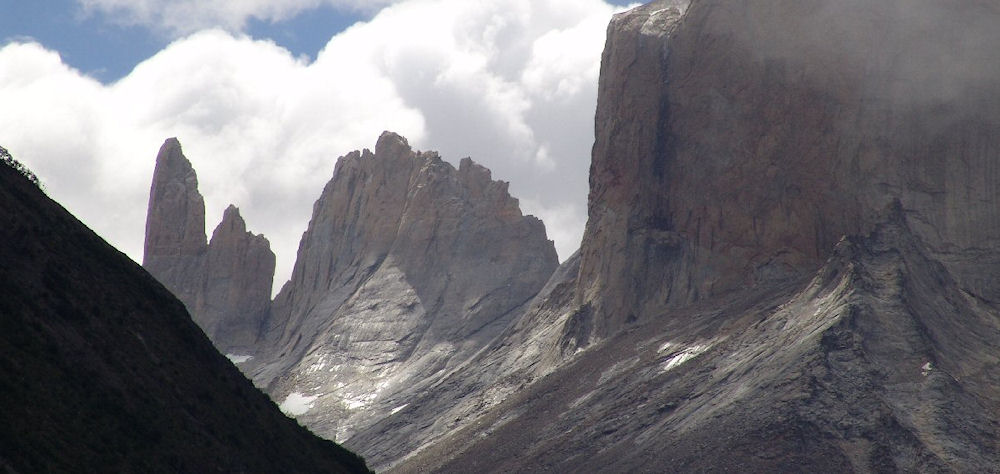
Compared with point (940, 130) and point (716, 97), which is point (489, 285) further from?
point (940, 130)

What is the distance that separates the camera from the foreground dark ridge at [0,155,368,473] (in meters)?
34.0

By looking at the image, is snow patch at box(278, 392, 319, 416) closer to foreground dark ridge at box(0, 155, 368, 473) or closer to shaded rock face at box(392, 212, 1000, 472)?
shaded rock face at box(392, 212, 1000, 472)

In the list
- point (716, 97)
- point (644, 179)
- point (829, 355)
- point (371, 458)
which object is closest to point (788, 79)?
point (716, 97)

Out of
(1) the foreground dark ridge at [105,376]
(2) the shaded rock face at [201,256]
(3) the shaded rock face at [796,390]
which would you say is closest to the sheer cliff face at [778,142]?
(3) the shaded rock face at [796,390]

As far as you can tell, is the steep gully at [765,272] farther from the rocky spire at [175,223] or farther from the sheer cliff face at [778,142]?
the rocky spire at [175,223]

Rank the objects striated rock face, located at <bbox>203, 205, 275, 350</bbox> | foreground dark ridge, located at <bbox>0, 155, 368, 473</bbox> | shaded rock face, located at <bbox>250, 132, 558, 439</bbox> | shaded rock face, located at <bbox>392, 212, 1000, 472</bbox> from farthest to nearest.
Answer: striated rock face, located at <bbox>203, 205, 275, 350</bbox>
shaded rock face, located at <bbox>250, 132, 558, 439</bbox>
shaded rock face, located at <bbox>392, 212, 1000, 472</bbox>
foreground dark ridge, located at <bbox>0, 155, 368, 473</bbox>

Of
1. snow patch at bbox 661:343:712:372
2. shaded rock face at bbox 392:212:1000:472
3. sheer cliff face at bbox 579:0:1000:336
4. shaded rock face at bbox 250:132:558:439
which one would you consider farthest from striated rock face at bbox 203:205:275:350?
snow patch at bbox 661:343:712:372

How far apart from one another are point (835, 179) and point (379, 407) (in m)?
53.7

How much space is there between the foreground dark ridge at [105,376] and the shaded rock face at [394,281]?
97.7m

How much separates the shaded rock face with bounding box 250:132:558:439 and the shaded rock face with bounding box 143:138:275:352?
147 inches

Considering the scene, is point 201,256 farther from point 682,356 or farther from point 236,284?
point 682,356

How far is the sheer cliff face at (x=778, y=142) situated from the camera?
340 ft

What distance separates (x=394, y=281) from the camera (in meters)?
167

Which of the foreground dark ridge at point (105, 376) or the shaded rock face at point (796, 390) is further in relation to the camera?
the shaded rock face at point (796, 390)
